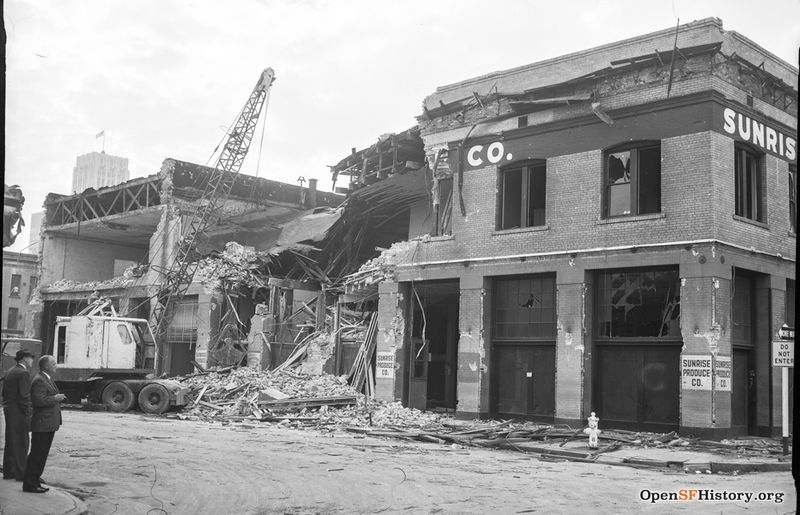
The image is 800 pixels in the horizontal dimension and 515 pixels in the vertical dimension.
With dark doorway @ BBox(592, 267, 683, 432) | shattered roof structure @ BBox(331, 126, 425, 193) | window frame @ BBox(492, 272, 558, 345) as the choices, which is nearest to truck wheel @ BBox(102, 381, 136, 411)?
shattered roof structure @ BBox(331, 126, 425, 193)

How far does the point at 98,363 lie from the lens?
27.1 metres

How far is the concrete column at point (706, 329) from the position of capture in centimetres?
2003

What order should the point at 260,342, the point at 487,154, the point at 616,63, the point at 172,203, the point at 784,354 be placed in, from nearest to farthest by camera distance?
the point at 784,354 < the point at 616,63 < the point at 487,154 < the point at 260,342 < the point at 172,203

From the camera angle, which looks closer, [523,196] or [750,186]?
[750,186]

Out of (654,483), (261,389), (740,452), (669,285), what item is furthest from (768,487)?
(261,389)

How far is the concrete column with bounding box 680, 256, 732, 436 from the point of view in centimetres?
2003

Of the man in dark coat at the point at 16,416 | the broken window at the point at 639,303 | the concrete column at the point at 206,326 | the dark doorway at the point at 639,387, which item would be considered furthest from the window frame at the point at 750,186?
the concrete column at the point at 206,326

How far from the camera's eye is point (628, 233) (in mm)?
22078

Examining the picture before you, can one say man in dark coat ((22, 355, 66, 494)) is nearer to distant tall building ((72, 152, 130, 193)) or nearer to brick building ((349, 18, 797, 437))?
distant tall building ((72, 152, 130, 193))

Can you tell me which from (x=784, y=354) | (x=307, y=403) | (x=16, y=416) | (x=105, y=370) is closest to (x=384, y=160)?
(x=307, y=403)

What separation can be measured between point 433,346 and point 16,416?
20536 mm

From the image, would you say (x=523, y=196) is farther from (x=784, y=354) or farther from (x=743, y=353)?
(x=784, y=354)

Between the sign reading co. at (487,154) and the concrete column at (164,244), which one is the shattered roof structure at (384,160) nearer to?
the sign reading co. at (487,154)

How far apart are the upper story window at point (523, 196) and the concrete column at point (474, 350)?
211 centimetres
